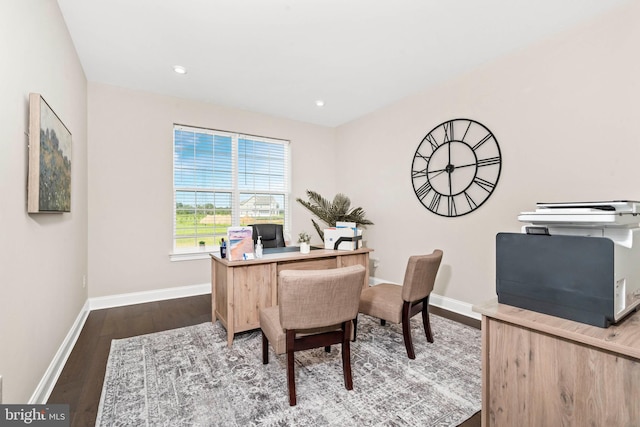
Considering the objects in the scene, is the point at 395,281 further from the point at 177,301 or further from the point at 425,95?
the point at 177,301

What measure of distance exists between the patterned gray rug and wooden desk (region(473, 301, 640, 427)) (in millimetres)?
545

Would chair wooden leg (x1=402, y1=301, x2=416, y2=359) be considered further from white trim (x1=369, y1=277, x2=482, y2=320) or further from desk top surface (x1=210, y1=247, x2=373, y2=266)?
white trim (x1=369, y1=277, x2=482, y2=320)

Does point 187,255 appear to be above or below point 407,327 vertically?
above

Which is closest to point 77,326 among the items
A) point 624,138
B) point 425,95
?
point 425,95

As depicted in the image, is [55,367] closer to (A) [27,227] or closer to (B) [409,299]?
(A) [27,227]

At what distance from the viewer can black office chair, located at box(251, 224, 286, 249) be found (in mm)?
3664

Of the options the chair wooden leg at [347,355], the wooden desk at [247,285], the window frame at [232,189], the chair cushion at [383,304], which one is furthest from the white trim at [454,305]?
the window frame at [232,189]

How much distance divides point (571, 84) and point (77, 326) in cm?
505

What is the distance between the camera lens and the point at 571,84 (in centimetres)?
248

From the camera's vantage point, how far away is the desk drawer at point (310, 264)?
9.15 ft

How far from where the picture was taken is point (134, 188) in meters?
3.72

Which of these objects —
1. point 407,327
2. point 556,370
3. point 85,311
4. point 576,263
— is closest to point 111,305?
point 85,311

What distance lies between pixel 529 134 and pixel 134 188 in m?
4.54

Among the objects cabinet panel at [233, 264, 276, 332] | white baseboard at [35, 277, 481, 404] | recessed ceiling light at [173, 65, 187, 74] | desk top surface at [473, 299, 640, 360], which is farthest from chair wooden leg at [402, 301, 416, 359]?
recessed ceiling light at [173, 65, 187, 74]
